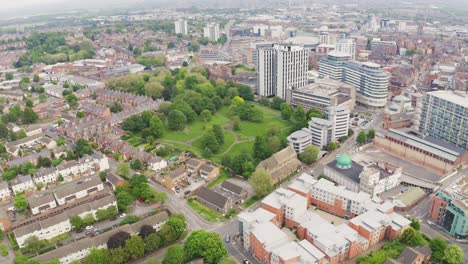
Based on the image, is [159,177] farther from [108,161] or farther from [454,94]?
[454,94]

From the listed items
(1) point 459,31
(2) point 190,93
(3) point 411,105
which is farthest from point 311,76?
(1) point 459,31

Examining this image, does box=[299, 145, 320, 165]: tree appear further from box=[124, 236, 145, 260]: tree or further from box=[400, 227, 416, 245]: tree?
box=[124, 236, 145, 260]: tree

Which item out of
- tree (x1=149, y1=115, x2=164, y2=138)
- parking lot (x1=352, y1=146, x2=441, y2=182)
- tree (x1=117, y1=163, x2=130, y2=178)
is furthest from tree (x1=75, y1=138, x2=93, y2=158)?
parking lot (x1=352, y1=146, x2=441, y2=182)

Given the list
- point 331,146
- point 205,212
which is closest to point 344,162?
point 331,146

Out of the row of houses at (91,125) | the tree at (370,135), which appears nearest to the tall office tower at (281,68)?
the tree at (370,135)

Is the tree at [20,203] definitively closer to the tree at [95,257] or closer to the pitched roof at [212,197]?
the tree at [95,257]
